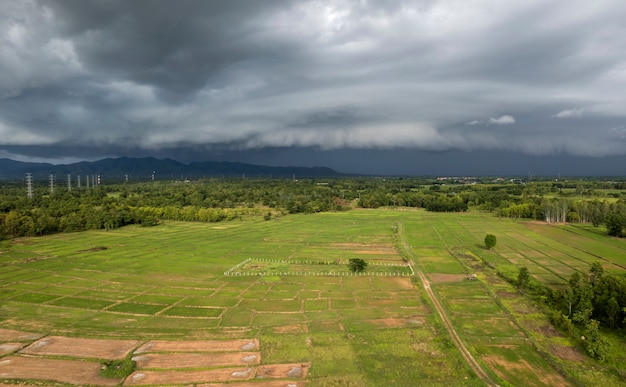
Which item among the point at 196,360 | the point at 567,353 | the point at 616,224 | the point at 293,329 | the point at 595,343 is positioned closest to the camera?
the point at 196,360

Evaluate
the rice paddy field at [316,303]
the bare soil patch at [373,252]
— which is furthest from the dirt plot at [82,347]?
the bare soil patch at [373,252]

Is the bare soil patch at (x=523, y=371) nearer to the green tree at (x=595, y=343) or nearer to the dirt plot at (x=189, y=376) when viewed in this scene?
the green tree at (x=595, y=343)

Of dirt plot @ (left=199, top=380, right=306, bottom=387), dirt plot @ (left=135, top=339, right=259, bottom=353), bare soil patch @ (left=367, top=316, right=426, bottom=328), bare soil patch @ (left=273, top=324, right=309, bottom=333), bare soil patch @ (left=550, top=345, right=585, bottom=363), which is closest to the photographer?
dirt plot @ (left=199, top=380, right=306, bottom=387)


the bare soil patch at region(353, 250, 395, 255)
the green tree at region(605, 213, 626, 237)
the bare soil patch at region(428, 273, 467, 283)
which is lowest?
the bare soil patch at region(353, 250, 395, 255)

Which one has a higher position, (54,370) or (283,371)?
(283,371)

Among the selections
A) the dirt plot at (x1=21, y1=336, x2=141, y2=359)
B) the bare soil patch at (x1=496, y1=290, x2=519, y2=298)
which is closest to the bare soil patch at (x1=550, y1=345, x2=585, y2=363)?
the bare soil patch at (x1=496, y1=290, x2=519, y2=298)

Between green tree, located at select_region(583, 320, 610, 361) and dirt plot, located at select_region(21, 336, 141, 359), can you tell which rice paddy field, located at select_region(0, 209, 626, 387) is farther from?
green tree, located at select_region(583, 320, 610, 361)

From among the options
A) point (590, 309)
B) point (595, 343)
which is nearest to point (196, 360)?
point (595, 343)

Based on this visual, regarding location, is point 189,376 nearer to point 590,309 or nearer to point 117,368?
point 117,368
